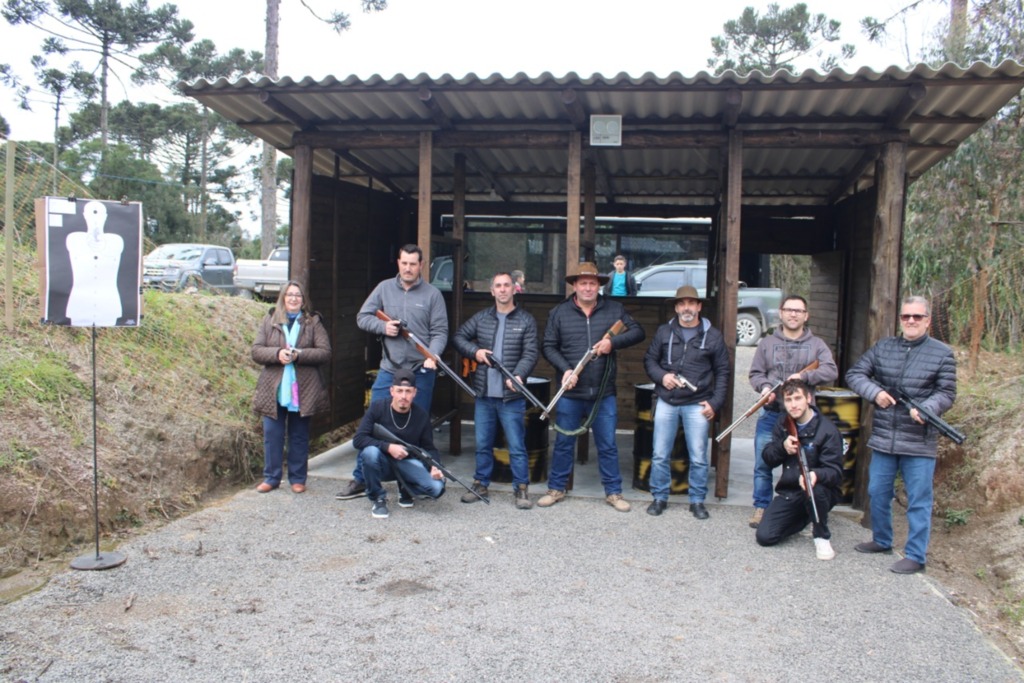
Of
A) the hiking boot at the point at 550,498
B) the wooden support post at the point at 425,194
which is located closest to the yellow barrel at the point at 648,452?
the hiking boot at the point at 550,498

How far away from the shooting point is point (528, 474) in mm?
6207

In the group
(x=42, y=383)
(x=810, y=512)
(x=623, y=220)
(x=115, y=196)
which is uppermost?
(x=115, y=196)

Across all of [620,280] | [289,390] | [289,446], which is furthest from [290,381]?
[620,280]

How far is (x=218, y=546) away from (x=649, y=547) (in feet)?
8.96

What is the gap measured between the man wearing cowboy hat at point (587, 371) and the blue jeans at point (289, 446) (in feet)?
6.23

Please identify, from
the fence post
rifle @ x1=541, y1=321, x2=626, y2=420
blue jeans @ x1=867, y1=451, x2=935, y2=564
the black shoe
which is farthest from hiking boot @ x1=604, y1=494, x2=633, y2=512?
the fence post

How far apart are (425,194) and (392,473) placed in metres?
2.39

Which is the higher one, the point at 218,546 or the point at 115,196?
the point at 115,196

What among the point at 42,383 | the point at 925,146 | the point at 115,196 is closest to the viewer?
the point at 42,383

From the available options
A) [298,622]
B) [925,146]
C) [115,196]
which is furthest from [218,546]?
[115,196]

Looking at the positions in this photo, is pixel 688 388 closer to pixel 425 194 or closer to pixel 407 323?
pixel 407 323

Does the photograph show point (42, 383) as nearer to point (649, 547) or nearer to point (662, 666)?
point (649, 547)

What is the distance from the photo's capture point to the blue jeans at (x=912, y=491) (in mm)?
4816

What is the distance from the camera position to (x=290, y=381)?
240 inches
